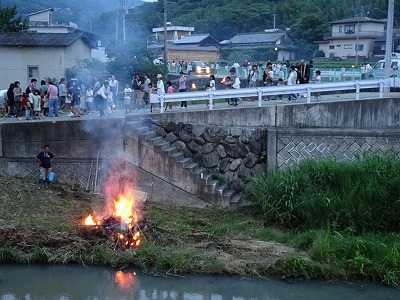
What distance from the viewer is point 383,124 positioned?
1939 cm

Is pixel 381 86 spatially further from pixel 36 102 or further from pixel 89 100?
pixel 36 102

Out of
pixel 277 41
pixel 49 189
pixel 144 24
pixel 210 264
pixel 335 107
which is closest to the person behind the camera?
pixel 210 264

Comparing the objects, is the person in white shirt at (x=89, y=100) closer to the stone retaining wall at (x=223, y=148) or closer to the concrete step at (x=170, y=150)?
the stone retaining wall at (x=223, y=148)

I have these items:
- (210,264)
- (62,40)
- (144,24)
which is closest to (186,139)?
(210,264)

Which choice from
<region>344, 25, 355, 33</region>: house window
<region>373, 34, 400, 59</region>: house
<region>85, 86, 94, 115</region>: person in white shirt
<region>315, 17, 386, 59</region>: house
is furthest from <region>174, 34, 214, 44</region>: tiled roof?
<region>85, 86, 94, 115</region>: person in white shirt

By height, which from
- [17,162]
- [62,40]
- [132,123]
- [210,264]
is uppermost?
[62,40]

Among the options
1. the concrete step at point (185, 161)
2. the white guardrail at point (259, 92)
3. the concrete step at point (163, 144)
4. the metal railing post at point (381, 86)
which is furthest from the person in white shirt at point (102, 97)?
the metal railing post at point (381, 86)

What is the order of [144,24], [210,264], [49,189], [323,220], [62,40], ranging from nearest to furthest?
1. [210,264]
2. [323,220]
3. [49,189]
4. [62,40]
5. [144,24]

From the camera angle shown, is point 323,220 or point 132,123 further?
point 132,123

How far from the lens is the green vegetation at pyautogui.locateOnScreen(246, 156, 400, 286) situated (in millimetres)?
13211

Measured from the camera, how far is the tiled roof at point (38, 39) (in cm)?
2859

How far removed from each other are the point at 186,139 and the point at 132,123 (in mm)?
1753

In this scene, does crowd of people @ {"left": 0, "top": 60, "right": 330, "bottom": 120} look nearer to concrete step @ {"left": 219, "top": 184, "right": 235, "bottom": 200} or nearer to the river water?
concrete step @ {"left": 219, "top": 184, "right": 235, "bottom": 200}

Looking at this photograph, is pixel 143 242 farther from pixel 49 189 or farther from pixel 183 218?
pixel 49 189
